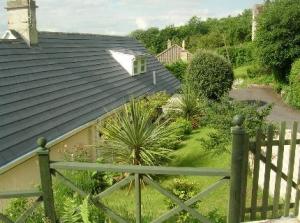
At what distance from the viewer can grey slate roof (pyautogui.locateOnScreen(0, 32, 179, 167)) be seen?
30.4 feet

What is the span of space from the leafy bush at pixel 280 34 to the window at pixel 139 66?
1082cm

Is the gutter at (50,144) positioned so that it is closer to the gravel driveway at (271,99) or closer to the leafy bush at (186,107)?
the leafy bush at (186,107)

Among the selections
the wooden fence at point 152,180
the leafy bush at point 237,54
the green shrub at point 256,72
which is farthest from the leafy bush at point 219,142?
the leafy bush at point 237,54

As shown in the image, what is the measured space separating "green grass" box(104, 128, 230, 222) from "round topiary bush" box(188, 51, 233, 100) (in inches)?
249

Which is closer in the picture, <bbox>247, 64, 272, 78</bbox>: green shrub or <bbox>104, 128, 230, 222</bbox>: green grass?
<bbox>104, 128, 230, 222</bbox>: green grass

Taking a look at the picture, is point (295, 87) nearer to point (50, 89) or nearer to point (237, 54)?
point (50, 89)

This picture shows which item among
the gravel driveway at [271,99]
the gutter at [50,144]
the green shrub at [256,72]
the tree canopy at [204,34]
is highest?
the tree canopy at [204,34]

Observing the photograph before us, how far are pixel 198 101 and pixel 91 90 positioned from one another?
5135mm

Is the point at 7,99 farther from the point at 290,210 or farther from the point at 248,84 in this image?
the point at 248,84

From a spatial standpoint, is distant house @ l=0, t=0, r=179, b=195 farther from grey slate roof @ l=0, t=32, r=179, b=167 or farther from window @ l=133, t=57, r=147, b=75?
window @ l=133, t=57, r=147, b=75

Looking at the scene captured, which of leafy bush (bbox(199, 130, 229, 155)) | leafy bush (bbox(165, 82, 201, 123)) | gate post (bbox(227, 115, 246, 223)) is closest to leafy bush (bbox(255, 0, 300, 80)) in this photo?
leafy bush (bbox(165, 82, 201, 123))

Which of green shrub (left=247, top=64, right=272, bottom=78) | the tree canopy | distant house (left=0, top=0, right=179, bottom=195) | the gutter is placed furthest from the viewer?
the tree canopy

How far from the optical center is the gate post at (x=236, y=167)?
3635 millimetres

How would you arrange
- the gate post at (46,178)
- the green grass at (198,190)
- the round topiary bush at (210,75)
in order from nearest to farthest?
the gate post at (46,178)
the green grass at (198,190)
the round topiary bush at (210,75)
